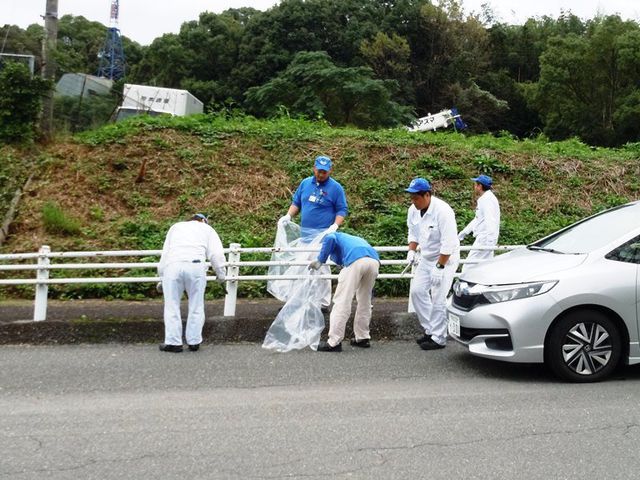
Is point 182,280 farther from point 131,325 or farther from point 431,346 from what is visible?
point 431,346

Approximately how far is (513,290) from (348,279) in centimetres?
186

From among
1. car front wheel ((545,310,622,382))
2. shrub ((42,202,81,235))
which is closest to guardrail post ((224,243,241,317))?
car front wheel ((545,310,622,382))

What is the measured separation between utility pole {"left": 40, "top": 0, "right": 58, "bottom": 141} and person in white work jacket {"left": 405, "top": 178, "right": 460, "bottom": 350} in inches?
381

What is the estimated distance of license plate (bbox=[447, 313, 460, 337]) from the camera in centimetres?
664

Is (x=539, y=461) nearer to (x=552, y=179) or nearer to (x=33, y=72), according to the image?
(x=552, y=179)

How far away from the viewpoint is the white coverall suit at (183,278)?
7.30 metres

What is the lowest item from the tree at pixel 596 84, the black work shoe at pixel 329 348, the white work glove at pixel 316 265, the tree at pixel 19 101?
the black work shoe at pixel 329 348

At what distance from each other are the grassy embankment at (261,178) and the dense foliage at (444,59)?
1914 cm

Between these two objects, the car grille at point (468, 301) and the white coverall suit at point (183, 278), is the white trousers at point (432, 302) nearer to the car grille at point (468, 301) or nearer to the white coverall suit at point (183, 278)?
the car grille at point (468, 301)

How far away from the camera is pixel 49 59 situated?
1405 centimetres

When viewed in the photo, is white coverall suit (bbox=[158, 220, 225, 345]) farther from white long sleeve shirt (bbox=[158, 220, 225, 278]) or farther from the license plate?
the license plate

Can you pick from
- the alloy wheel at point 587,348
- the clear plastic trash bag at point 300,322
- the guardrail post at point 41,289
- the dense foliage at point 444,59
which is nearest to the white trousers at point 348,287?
the clear plastic trash bag at point 300,322

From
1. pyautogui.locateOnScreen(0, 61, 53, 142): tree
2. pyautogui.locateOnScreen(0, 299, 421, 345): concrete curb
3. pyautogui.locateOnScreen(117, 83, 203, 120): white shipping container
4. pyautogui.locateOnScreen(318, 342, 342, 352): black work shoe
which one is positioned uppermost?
pyautogui.locateOnScreen(117, 83, 203, 120): white shipping container

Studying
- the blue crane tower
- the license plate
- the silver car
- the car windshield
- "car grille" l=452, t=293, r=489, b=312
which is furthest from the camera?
the blue crane tower
